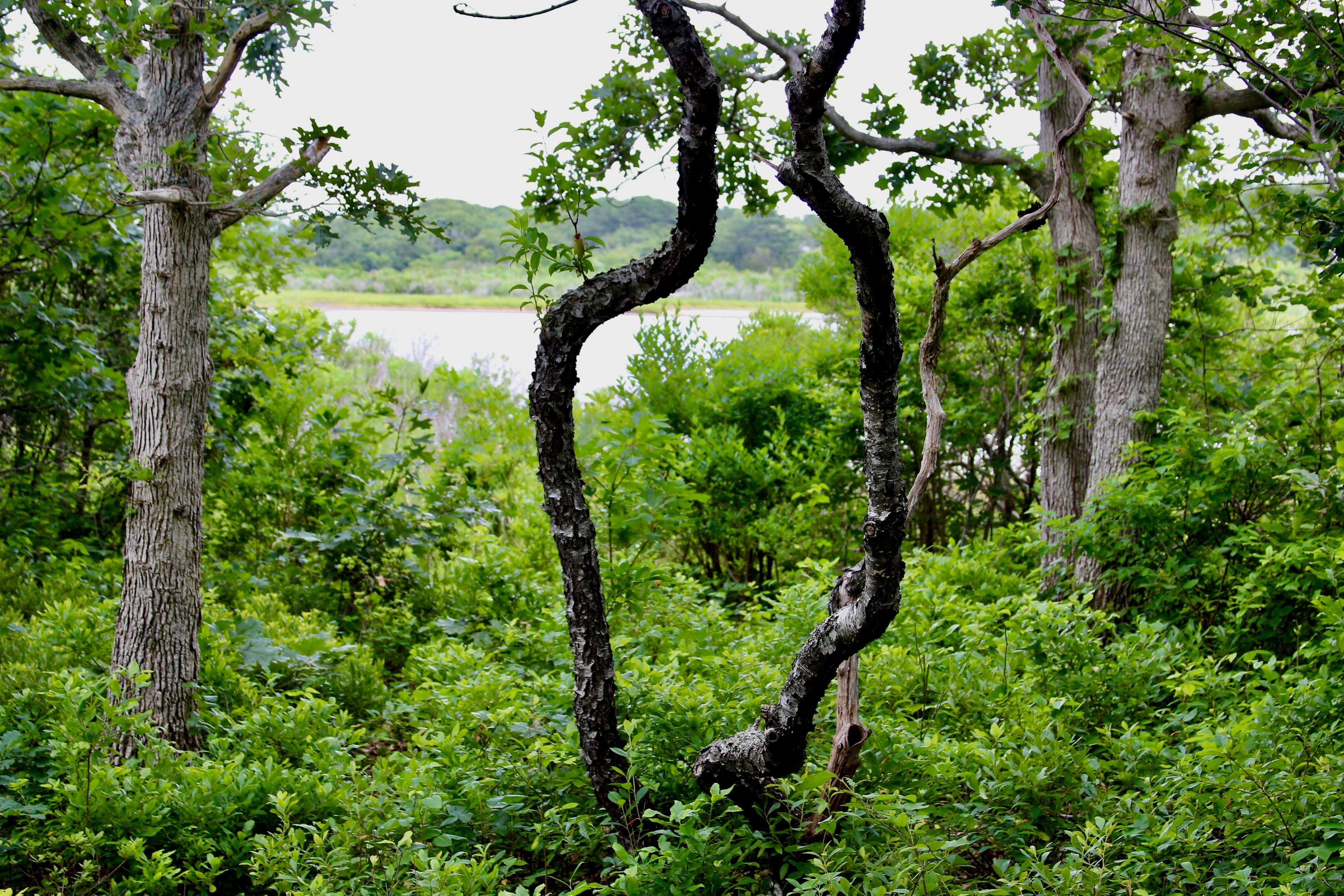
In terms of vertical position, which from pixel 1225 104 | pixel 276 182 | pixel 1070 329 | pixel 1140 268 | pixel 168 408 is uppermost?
pixel 1225 104

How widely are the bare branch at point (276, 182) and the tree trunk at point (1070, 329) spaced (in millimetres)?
4511

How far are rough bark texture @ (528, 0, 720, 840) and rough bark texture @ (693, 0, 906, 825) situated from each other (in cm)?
40

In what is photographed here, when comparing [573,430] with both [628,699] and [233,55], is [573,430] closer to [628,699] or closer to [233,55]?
[628,699]

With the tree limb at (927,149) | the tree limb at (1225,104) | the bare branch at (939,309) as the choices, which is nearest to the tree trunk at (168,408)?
the bare branch at (939,309)

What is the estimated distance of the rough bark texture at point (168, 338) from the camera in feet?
11.6

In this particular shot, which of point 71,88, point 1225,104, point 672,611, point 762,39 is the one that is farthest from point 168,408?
point 1225,104

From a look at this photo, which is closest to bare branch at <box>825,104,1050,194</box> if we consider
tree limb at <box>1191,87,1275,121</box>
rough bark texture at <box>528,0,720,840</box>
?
tree limb at <box>1191,87,1275,121</box>

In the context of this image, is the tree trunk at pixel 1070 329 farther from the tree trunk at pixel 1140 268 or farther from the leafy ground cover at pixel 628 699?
the leafy ground cover at pixel 628 699

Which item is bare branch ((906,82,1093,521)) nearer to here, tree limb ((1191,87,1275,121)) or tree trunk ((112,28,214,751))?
tree trunk ((112,28,214,751))

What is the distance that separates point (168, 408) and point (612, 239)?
1853cm

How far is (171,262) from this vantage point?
3.58m

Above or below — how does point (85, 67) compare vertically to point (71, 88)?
above

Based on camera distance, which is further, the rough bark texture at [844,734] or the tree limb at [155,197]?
the tree limb at [155,197]

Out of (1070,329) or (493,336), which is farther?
(493,336)
